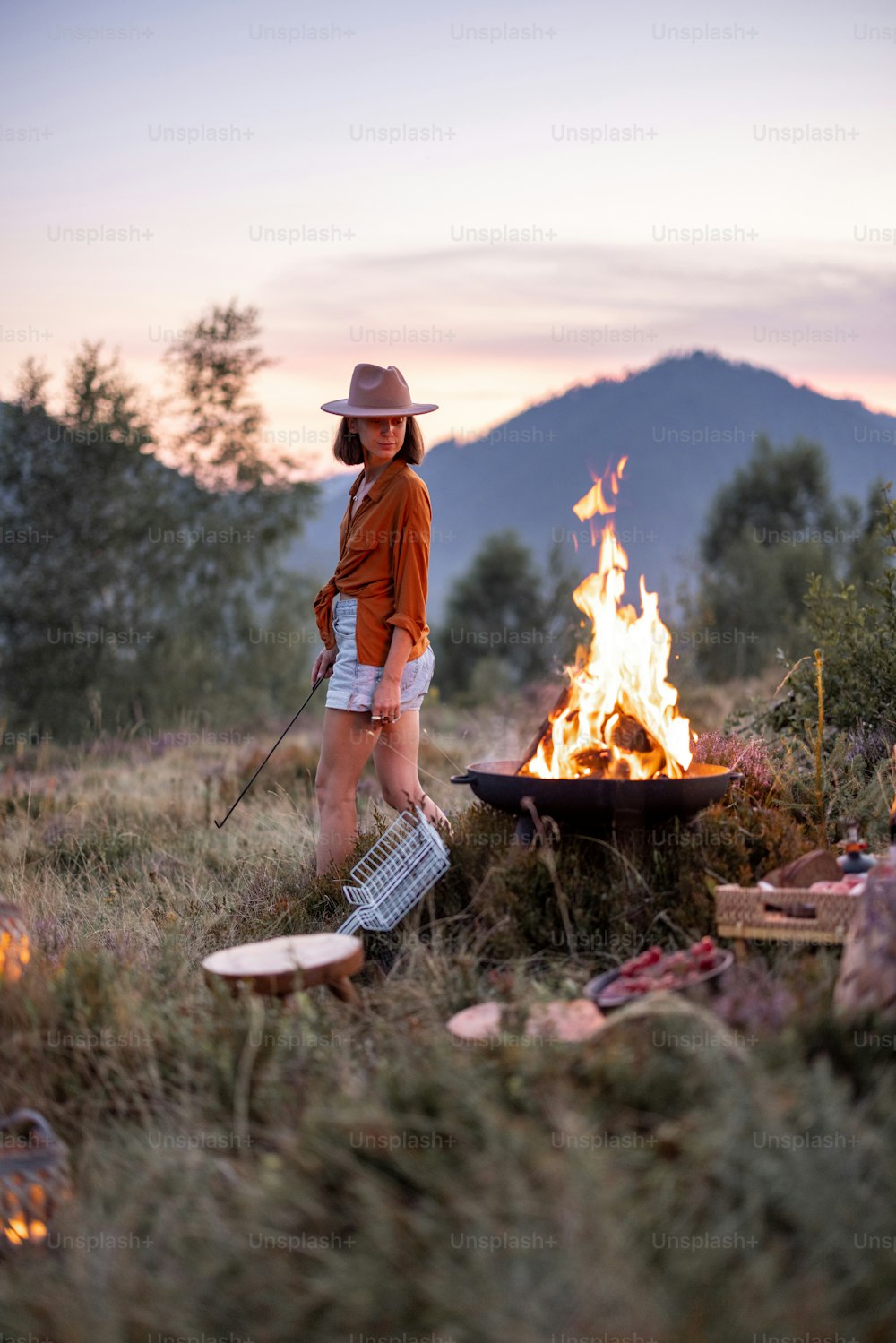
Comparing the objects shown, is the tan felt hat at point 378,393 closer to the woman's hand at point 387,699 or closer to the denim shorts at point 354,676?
the denim shorts at point 354,676

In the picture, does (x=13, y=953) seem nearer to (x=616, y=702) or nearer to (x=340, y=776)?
(x=340, y=776)

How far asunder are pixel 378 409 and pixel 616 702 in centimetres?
171

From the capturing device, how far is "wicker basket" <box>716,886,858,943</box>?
402cm

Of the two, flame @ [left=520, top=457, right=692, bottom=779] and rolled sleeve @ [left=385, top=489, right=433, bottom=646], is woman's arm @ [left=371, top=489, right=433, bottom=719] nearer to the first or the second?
rolled sleeve @ [left=385, top=489, right=433, bottom=646]

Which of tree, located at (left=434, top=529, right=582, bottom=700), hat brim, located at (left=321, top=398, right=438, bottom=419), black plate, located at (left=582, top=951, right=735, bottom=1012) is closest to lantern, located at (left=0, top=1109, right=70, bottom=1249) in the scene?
black plate, located at (left=582, top=951, right=735, bottom=1012)

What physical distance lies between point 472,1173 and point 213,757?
405 inches

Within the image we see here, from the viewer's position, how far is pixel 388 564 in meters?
5.45

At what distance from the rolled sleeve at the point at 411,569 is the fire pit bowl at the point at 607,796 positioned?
2.91 feet

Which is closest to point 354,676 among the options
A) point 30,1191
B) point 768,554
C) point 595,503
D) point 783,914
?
point 595,503

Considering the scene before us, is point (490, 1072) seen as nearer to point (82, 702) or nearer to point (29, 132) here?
point (29, 132)

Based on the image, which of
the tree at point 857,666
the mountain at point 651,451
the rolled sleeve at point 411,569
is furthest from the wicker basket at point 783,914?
the mountain at point 651,451

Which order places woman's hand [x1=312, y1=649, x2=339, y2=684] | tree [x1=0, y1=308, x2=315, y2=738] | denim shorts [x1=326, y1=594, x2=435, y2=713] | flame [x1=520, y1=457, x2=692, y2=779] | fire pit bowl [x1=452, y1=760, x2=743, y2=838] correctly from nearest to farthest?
fire pit bowl [x1=452, y1=760, x2=743, y2=838]
flame [x1=520, y1=457, x2=692, y2=779]
denim shorts [x1=326, y1=594, x2=435, y2=713]
woman's hand [x1=312, y1=649, x2=339, y2=684]
tree [x1=0, y1=308, x2=315, y2=738]

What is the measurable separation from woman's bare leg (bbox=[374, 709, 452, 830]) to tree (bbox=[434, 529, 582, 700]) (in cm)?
2685

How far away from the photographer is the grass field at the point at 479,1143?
2332 mm
